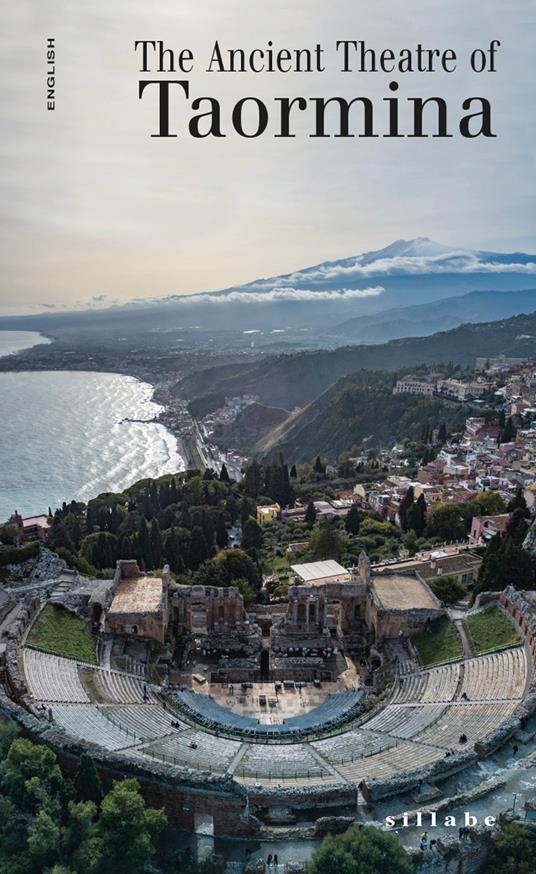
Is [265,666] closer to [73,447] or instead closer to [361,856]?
[361,856]

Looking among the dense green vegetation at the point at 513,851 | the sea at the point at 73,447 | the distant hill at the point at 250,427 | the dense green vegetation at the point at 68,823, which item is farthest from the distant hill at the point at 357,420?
the dense green vegetation at the point at 68,823

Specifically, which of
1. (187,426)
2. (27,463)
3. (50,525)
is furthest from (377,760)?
(187,426)

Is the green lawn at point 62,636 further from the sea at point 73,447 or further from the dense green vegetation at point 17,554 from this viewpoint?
the sea at point 73,447

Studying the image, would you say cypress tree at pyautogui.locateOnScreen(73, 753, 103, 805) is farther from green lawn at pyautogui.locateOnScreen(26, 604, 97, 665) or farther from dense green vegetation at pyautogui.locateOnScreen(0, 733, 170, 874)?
green lawn at pyautogui.locateOnScreen(26, 604, 97, 665)

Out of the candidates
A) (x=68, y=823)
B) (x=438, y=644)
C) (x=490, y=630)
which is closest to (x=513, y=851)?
(x=68, y=823)

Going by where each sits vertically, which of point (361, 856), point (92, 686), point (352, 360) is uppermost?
point (352, 360)

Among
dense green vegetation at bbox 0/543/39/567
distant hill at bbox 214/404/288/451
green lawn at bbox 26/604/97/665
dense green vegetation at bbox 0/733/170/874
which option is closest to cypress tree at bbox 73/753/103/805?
dense green vegetation at bbox 0/733/170/874
